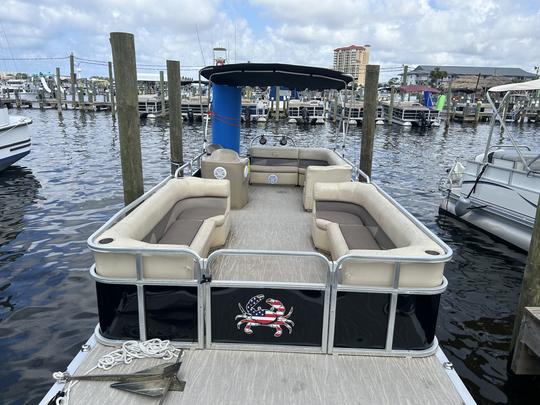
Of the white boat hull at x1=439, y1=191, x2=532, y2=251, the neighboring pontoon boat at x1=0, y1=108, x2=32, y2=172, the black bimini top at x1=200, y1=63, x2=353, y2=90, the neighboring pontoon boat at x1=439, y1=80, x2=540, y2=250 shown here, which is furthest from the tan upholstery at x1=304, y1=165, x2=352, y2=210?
the neighboring pontoon boat at x1=0, y1=108, x2=32, y2=172

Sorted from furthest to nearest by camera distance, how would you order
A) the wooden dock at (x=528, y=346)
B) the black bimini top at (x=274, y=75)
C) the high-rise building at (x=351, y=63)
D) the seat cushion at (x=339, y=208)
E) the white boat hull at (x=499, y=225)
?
the high-rise building at (x=351, y=63)
the white boat hull at (x=499, y=225)
the black bimini top at (x=274, y=75)
the seat cushion at (x=339, y=208)
the wooden dock at (x=528, y=346)

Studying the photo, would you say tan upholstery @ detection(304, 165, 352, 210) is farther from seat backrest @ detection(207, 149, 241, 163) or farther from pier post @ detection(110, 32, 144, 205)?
pier post @ detection(110, 32, 144, 205)

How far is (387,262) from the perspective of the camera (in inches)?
134

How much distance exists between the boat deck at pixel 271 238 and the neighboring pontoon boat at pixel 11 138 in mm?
9352

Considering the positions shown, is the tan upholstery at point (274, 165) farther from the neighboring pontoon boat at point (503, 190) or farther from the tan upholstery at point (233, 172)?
the neighboring pontoon boat at point (503, 190)

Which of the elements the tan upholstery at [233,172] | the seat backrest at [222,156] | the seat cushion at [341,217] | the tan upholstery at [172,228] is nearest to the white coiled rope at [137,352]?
the tan upholstery at [172,228]

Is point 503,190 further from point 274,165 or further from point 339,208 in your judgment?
point 274,165

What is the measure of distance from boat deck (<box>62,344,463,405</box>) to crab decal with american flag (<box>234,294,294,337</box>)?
0.75ft

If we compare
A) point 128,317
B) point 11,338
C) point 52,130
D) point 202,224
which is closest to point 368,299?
point 128,317

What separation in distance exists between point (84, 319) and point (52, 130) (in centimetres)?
2354

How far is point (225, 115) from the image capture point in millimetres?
8773

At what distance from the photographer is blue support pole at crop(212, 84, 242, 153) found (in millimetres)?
8633

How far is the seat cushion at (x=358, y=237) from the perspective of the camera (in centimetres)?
482

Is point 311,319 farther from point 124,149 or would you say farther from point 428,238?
point 124,149
